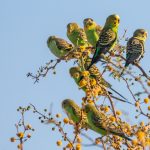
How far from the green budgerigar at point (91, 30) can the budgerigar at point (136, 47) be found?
65 cm

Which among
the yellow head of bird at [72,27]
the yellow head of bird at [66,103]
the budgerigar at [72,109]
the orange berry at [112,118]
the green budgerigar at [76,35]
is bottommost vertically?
the orange berry at [112,118]

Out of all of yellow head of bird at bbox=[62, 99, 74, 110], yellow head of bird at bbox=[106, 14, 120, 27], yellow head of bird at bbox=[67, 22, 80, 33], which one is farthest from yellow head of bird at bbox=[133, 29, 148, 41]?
yellow head of bird at bbox=[62, 99, 74, 110]

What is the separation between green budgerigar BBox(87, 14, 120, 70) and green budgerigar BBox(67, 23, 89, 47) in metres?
0.67

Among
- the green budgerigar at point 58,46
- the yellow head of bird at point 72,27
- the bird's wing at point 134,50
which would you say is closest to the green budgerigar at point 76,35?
the yellow head of bird at point 72,27

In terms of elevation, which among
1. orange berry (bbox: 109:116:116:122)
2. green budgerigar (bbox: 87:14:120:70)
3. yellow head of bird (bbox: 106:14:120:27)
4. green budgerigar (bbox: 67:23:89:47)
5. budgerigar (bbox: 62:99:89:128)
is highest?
green budgerigar (bbox: 67:23:89:47)

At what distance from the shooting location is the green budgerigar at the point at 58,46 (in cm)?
934

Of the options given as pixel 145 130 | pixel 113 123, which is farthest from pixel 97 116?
pixel 145 130

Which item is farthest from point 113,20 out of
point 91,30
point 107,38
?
point 107,38

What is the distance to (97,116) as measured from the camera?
7.39m

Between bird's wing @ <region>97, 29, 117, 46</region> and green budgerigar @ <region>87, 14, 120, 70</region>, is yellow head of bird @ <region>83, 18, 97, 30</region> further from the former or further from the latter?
bird's wing @ <region>97, 29, 117, 46</region>

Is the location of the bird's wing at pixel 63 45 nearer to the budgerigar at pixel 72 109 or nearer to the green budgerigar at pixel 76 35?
the green budgerigar at pixel 76 35

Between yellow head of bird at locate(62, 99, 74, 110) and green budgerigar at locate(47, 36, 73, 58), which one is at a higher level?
green budgerigar at locate(47, 36, 73, 58)

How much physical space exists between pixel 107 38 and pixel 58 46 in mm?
1492

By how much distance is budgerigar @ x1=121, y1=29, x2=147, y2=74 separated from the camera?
7688 mm
